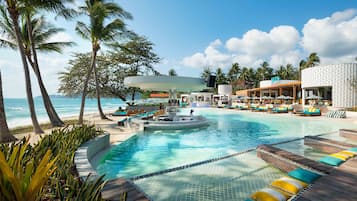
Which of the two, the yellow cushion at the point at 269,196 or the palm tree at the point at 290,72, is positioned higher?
the palm tree at the point at 290,72

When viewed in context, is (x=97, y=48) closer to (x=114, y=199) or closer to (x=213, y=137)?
(x=213, y=137)

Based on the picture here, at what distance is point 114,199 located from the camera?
8.92 feet

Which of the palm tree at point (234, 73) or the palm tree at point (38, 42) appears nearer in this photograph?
the palm tree at point (38, 42)

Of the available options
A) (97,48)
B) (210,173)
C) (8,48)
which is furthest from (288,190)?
(8,48)

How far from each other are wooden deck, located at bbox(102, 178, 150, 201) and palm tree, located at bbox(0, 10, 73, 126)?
10.00 meters

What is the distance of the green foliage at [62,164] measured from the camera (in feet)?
7.18

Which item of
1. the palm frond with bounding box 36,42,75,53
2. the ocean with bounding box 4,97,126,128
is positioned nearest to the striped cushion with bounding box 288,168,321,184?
the palm frond with bounding box 36,42,75,53

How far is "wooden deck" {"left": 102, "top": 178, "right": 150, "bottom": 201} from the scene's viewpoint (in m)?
2.73

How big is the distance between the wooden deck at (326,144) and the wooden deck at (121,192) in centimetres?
659

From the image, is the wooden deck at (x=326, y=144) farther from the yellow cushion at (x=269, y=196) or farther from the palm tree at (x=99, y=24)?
the palm tree at (x=99, y=24)

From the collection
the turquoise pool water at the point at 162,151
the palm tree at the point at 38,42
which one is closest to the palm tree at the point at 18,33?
the palm tree at the point at 38,42

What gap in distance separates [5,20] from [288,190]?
14.6 meters

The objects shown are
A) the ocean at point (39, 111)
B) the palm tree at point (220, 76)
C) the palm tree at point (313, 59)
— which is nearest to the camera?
the ocean at point (39, 111)

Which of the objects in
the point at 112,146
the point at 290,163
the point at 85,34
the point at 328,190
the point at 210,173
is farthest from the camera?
the point at 85,34
